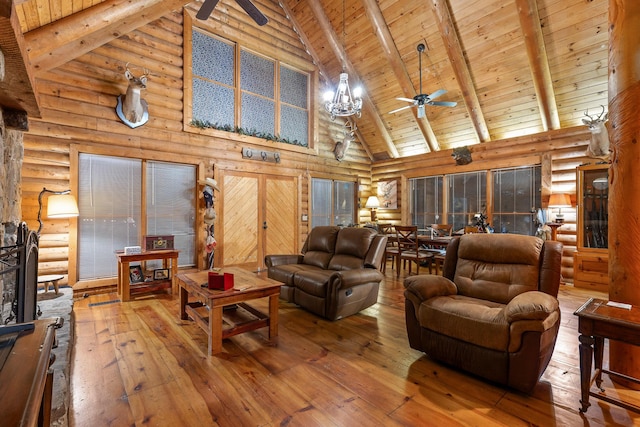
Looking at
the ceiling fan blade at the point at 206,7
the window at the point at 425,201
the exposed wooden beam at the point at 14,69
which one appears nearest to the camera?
the exposed wooden beam at the point at 14,69

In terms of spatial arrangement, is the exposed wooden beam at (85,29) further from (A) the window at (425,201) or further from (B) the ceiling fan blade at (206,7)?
(A) the window at (425,201)

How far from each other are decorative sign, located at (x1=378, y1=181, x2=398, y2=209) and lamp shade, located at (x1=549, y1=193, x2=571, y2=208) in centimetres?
344

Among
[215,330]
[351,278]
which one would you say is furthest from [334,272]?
[215,330]

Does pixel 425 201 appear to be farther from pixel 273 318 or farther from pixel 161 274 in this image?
pixel 161 274

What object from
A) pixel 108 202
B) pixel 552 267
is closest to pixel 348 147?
pixel 108 202

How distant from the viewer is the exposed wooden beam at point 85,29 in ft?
10.2

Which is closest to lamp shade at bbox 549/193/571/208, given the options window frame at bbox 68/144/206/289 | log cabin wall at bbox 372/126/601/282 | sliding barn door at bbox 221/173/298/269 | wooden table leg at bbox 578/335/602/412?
log cabin wall at bbox 372/126/601/282

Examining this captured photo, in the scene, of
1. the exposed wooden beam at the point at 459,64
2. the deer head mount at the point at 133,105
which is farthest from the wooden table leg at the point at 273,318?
the exposed wooden beam at the point at 459,64

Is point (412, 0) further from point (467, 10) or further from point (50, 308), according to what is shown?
point (50, 308)

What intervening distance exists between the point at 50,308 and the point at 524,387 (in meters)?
4.27

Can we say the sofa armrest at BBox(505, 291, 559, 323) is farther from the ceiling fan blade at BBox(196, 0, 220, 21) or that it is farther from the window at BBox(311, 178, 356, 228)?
the window at BBox(311, 178, 356, 228)

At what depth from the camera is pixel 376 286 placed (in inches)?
152

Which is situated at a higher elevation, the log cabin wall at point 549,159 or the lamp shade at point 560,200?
the log cabin wall at point 549,159

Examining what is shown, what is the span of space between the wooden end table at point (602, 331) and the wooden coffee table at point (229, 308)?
7.67 feet
